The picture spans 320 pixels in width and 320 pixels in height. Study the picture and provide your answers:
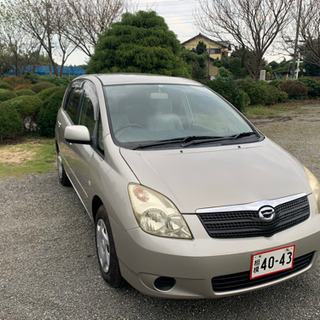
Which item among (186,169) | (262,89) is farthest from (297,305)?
(262,89)

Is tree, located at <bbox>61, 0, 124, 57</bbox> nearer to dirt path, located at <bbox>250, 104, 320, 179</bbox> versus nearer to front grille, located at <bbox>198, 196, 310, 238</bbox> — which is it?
dirt path, located at <bbox>250, 104, 320, 179</bbox>

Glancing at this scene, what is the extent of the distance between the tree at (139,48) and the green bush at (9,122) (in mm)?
2479

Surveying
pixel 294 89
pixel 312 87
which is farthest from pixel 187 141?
pixel 312 87

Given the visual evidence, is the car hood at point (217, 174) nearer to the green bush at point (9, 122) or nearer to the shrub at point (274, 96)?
the green bush at point (9, 122)

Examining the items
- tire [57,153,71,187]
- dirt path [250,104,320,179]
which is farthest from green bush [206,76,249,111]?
tire [57,153,71,187]

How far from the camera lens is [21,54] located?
27766 millimetres

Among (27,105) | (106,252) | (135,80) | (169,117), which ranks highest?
(135,80)

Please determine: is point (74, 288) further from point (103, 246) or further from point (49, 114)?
point (49, 114)

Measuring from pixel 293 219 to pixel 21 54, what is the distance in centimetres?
3020

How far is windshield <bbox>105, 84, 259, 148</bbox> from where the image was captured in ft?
8.74

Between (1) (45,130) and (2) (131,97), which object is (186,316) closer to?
(2) (131,97)

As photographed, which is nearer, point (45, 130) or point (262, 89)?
point (45, 130)

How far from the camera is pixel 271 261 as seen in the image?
192cm

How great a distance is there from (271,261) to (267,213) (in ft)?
0.94
